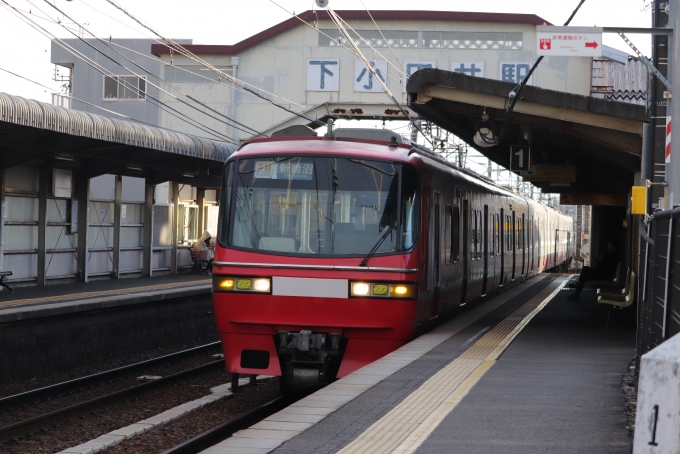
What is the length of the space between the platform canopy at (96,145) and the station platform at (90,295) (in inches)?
87.0

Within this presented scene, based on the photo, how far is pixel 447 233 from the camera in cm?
1134

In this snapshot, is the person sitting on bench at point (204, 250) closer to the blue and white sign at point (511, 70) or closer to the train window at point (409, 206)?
the train window at point (409, 206)

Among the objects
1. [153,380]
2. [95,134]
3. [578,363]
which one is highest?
[95,134]

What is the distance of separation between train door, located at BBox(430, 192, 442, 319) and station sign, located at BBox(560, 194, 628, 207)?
13089mm

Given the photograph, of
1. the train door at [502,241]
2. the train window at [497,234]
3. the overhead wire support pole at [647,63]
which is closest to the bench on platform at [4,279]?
the train window at [497,234]

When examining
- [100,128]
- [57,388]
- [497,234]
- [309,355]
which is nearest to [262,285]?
[309,355]

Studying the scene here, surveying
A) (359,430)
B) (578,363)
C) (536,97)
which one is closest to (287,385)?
(578,363)

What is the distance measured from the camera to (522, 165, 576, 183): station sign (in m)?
18.0

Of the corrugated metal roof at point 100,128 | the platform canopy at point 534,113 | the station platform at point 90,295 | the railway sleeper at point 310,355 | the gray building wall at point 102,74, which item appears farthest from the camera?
the gray building wall at point 102,74

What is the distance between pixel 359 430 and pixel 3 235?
454 inches

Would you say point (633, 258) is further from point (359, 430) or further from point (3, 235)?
point (359, 430)

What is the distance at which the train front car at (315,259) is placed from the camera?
351 inches

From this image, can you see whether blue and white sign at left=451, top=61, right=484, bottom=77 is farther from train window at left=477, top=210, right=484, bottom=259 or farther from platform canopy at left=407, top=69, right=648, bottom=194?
train window at left=477, top=210, right=484, bottom=259

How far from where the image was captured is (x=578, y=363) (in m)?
8.48
